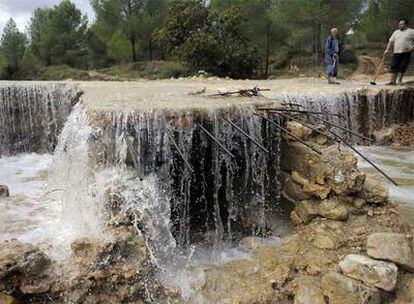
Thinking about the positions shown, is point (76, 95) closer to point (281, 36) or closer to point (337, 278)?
point (337, 278)

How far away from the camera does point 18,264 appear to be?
4645 millimetres

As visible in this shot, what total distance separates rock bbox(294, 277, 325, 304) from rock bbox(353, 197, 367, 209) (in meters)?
1.23

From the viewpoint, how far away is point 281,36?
22984 mm

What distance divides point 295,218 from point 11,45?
25.9 metres

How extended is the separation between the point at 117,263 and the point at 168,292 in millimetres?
586

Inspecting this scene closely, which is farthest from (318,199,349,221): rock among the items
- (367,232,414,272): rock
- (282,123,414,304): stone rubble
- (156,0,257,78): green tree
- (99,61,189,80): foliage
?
(99,61,189,80): foliage

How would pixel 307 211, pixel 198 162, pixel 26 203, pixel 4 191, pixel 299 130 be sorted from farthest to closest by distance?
pixel 4 191 < pixel 26 203 < pixel 299 130 < pixel 198 162 < pixel 307 211

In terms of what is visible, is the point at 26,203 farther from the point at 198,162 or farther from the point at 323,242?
the point at 323,242

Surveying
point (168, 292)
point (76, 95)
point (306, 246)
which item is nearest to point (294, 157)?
point (306, 246)

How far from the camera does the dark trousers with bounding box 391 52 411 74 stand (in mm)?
11595

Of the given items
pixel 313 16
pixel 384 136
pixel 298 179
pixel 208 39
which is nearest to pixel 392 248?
pixel 298 179

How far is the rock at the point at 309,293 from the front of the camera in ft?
15.4

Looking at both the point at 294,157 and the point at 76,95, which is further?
the point at 76,95

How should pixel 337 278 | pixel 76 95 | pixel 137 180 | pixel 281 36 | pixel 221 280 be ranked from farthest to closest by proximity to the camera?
pixel 281 36, pixel 76 95, pixel 137 180, pixel 221 280, pixel 337 278
